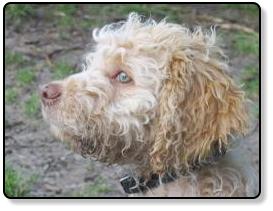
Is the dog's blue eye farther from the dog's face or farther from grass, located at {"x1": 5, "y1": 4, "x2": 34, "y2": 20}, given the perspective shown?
grass, located at {"x1": 5, "y1": 4, "x2": 34, "y2": 20}

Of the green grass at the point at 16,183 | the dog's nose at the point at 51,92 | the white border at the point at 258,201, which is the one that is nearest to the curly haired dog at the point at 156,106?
the dog's nose at the point at 51,92

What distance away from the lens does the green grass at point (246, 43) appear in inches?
114

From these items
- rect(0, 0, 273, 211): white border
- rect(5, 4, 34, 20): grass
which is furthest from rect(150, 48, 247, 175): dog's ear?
rect(5, 4, 34, 20): grass

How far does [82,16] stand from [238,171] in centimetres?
85

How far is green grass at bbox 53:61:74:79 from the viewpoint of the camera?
3086mm

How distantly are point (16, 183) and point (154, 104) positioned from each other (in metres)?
0.67

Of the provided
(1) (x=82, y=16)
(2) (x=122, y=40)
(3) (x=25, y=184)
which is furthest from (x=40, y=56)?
(2) (x=122, y=40)

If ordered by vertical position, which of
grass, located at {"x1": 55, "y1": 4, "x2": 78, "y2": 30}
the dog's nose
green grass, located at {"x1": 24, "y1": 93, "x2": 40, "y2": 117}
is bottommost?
green grass, located at {"x1": 24, "y1": 93, "x2": 40, "y2": 117}

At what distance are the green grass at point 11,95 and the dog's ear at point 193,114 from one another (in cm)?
77

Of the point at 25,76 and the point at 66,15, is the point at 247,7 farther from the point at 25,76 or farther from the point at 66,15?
the point at 25,76

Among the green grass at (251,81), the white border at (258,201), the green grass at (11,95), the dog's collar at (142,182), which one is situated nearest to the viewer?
the dog's collar at (142,182)

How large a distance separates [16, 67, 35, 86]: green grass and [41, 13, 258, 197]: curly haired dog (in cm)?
68

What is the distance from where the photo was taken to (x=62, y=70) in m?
3.10

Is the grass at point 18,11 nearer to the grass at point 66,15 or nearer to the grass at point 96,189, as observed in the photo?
the grass at point 66,15
